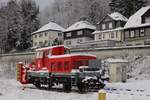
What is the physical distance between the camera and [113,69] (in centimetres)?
3378

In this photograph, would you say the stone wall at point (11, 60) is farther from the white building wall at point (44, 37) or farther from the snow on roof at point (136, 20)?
the snow on roof at point (136, 20)

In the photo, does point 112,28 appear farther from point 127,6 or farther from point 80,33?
point 80,33

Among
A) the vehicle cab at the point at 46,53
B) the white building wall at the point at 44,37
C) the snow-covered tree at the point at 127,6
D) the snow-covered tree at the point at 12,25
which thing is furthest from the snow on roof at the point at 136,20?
the vehicle cab at the point at 46,53

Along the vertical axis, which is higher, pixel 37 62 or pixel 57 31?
pixel 57 31

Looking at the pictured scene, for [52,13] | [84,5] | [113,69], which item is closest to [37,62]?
[113,69]

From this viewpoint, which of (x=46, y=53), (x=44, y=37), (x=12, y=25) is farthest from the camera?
(x=44, y=37)

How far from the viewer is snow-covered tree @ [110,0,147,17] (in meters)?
77.8

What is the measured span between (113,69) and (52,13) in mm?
119097

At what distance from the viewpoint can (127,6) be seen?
258 feet

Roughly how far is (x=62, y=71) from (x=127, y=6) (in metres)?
56.5

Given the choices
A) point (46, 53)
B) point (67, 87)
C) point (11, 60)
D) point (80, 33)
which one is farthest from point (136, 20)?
point (67, 87)

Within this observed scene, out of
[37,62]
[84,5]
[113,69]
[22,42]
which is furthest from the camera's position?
[84,5]

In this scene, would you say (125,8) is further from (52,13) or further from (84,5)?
(52,13)

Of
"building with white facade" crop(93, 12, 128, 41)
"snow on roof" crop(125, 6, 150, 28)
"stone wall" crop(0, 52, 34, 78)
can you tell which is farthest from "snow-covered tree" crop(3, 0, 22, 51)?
"snow on roof" crop(125, 6, 150, 28)
